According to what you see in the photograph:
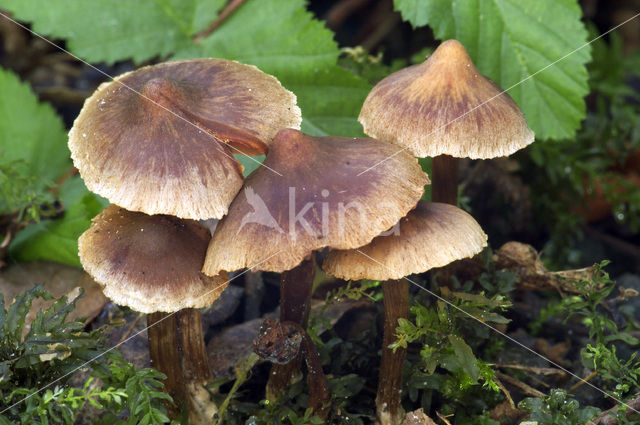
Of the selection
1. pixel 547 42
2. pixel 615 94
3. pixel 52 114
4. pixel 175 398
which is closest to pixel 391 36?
pixel 615 94

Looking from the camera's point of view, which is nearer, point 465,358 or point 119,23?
point 465,358

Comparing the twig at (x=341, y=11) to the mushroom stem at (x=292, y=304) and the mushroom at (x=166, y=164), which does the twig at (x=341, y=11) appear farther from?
the mushroom stem at (x=292, y=304)

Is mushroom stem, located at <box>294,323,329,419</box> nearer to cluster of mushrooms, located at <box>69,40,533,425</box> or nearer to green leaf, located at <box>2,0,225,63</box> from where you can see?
cluster of mushrooms, located at <box>69,40,533,425</box>

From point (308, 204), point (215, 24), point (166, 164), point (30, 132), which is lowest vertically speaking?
point (30, 132)

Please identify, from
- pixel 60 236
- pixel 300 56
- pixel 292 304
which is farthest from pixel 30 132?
pixel 292 304

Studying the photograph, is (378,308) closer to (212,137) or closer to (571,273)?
(571,273)

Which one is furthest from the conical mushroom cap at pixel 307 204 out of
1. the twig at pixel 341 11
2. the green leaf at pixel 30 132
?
the twig at pixel 341 11

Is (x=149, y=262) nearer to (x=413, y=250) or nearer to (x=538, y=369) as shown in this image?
(x=413, y=250)
